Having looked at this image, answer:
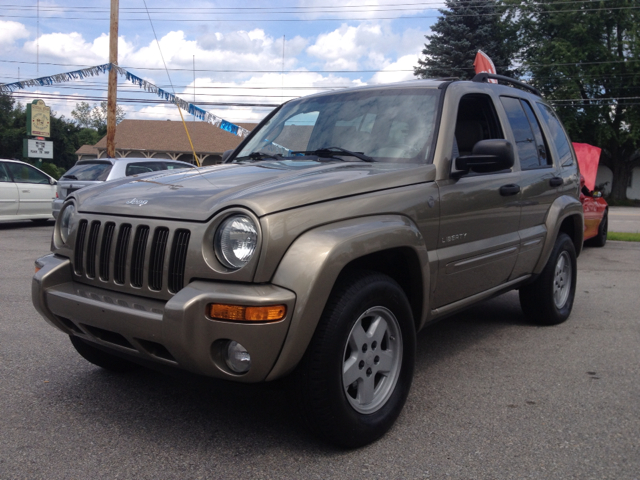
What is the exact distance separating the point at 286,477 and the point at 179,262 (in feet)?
3.47

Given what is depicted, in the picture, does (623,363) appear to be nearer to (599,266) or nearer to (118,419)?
(118,419)

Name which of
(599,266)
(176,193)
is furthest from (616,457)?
(599,266)

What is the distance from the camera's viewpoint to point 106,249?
3.03 metres

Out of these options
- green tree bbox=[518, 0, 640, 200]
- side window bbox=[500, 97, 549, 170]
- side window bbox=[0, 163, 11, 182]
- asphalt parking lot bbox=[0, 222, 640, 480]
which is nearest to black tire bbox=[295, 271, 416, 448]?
asphalt parking lot bbox=[0, 222, 640, 480]

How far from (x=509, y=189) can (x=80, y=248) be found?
2.80 metres

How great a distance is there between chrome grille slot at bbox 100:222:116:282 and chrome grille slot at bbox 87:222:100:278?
51 mm

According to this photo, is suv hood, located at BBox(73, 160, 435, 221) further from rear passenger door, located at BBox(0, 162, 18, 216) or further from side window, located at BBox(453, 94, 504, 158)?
rear passenger door, located at BBox(0, 162, 18, 216)

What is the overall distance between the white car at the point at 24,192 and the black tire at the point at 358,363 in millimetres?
12440

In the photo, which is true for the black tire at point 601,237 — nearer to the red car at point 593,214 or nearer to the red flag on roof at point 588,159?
the red car at point 593,214

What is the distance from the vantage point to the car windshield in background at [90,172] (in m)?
11.5

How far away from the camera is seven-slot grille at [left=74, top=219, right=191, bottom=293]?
2742 millimetres

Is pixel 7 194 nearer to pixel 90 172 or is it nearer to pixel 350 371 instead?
pixel 90 172

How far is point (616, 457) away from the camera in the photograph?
2.88 metres

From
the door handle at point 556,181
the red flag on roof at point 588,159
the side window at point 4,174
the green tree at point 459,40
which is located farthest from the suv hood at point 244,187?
the green tree at point 459,40
